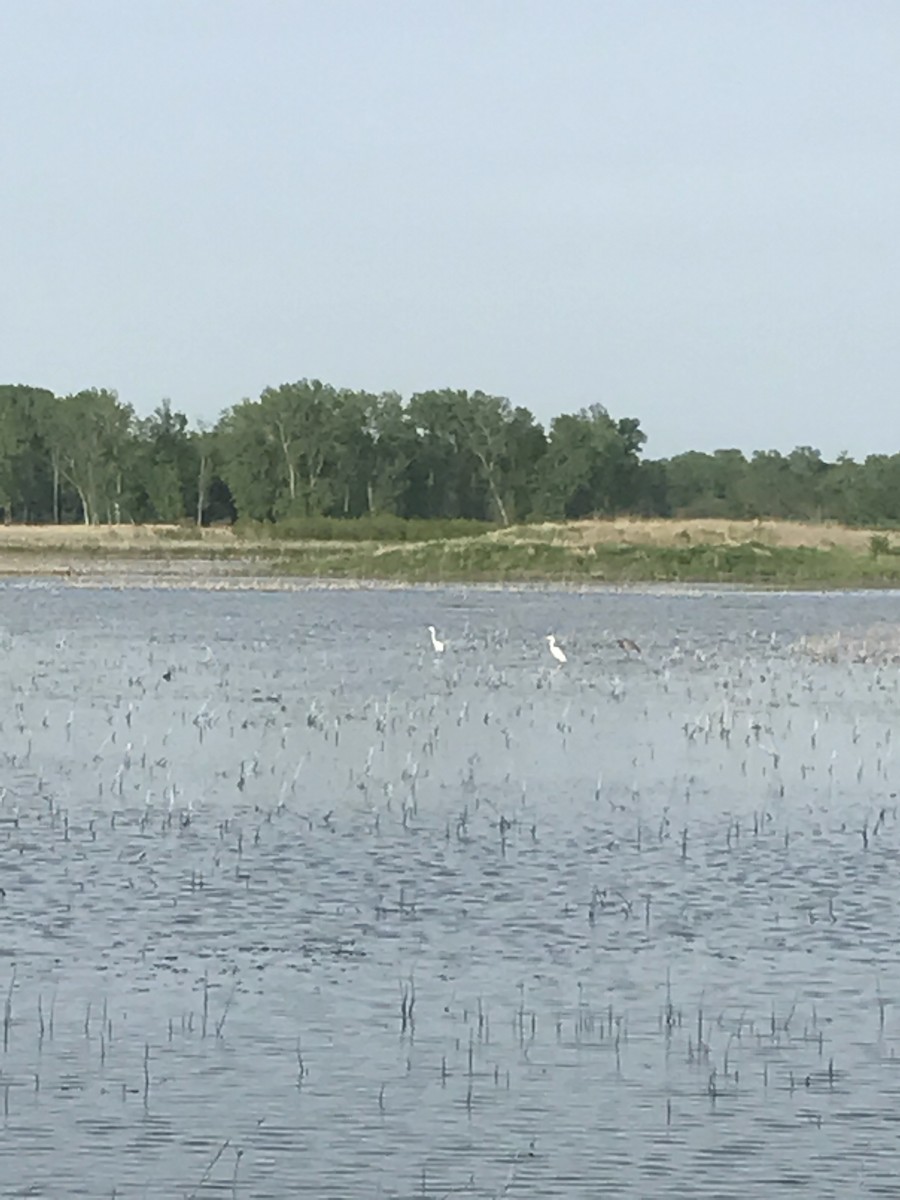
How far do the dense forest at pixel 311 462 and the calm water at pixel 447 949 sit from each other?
122 m

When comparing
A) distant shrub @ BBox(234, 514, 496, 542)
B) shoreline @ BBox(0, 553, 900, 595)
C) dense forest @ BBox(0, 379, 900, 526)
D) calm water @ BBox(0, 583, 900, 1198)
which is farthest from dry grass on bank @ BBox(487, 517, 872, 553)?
calm water @ BBox(0, 583, 900, 1198)

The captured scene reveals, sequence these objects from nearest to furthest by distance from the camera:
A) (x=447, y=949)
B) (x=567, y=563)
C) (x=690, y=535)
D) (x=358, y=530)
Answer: (x=447, y=949), (x=567, y=563), (x=690, y=535), (x=358, y=530)

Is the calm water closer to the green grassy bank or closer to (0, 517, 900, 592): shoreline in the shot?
(0, 517, 900, 592): shoreline

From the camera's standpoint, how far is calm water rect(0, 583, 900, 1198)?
12.2 meters

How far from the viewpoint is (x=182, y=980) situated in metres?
15.9

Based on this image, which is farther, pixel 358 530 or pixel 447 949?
pixel 358 530

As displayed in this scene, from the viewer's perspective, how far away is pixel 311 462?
15962cm

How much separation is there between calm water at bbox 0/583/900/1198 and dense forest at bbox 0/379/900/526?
401 ft

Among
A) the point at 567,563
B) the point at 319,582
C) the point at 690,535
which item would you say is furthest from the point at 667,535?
the point at 319,582

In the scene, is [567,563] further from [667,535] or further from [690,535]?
[690,535]

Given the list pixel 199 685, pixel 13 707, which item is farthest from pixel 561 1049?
pixel 199 685

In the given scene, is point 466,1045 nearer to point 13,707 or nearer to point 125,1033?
point 125,1033

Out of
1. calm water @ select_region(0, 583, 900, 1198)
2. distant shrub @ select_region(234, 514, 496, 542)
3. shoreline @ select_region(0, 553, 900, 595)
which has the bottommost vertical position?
calm water @ select_region(0, 583, 900, 1198)

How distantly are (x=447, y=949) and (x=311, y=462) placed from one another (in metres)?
143
